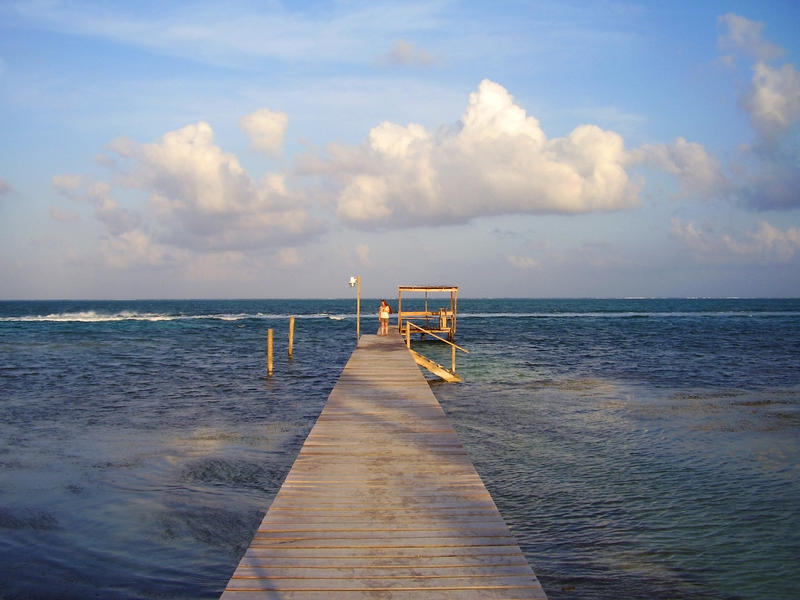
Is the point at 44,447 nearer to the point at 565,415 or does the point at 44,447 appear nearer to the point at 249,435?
the point at 249,435

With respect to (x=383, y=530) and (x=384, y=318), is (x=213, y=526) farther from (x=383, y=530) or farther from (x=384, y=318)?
(x=384, y=318)

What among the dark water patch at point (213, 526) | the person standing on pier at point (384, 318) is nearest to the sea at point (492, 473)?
the dark water patch at point (213, 526)

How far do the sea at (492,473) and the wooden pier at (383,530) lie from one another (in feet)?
4.83

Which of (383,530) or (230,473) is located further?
(230,473)

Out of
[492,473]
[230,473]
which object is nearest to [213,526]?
[230,473]

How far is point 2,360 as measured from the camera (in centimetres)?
3072

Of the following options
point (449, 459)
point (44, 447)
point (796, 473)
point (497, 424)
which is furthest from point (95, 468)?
point (796, 473)

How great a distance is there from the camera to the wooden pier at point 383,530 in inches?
192

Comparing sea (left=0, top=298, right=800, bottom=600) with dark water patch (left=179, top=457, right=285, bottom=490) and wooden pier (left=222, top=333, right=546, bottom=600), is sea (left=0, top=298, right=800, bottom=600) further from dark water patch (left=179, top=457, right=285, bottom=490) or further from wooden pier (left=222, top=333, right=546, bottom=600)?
wooden pier (left=222, top=333, right=546, bottom=600)

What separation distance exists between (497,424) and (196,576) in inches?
384

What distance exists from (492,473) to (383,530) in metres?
5.85

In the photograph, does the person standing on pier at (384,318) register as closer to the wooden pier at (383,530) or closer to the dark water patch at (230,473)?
the dark water patch at (230,473)

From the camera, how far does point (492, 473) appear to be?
11.4 meters

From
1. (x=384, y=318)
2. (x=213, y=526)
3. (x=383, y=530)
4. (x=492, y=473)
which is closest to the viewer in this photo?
(x=383, y=530)
